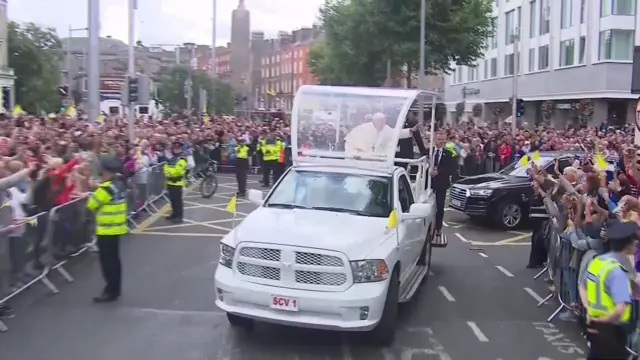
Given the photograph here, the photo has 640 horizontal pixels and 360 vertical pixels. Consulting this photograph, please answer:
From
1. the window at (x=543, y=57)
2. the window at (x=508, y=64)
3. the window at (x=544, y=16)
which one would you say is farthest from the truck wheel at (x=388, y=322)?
the window at (x=508, y=64)

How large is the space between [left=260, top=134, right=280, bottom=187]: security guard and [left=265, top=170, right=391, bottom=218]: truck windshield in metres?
13.7

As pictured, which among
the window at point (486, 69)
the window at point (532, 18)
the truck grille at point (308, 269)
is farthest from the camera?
the window at point (486, 69)

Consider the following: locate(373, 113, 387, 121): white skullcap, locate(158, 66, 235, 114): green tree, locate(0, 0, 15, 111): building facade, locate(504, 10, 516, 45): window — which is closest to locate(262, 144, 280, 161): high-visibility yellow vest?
locate(373, 113, 387, 121): white skullcap

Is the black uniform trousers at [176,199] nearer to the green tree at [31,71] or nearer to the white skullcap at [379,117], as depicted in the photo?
the white skullcap at [379,117]

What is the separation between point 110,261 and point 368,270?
3.57 metres

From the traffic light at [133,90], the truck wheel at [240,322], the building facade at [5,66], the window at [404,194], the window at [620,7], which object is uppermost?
the window at [620,7]

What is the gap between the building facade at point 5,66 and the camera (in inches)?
1607

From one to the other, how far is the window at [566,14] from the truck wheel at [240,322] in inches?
1717

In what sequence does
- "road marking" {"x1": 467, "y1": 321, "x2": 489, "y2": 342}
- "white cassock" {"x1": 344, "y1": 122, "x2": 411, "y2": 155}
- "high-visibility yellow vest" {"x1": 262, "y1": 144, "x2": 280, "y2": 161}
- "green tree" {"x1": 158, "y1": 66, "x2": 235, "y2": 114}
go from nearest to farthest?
1. "road marking" {"x1": 467, "y1": 321, "x2": 489, "y2": 342}
2. "white cassock" {"x1": 344, "y1": 122, "x2": 411, "y2": 155}
3. "high-visibility yellow vest" {"x1": 262, "y1": 144, "x2": 280, "y2": 161}
4. "green tree" {"x1": 158, "y1": 66, "x2": 235, "y2": 114}

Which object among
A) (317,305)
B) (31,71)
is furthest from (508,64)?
(317,305)

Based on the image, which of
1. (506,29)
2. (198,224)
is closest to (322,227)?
(198,224)

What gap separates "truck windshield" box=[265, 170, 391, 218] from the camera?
8.45 m

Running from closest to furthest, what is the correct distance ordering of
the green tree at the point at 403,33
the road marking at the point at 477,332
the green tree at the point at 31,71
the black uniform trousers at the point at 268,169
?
1. the road marking at the point at 477,332
2. the black uniform trousers at the point at 268,169
3. the green tree at the point at 403,33
4. the green tree at the point at 31,71

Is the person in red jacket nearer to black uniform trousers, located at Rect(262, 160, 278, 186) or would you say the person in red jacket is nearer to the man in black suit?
black uniform trousers, located at Rect(262, 160, 278, 186)
